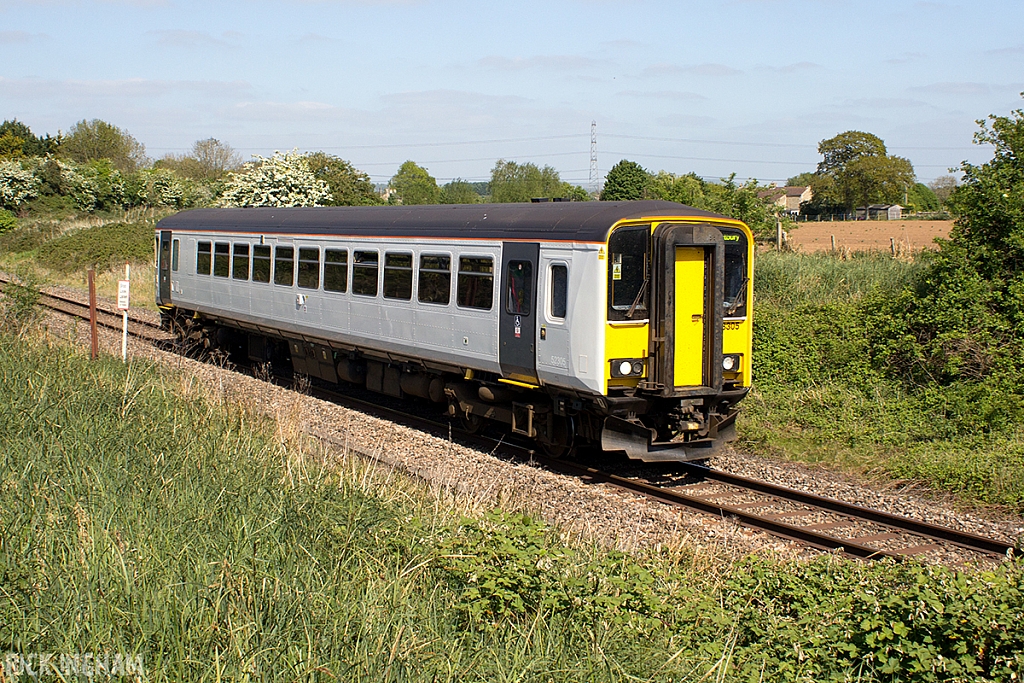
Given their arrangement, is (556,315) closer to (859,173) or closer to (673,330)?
(673,330)

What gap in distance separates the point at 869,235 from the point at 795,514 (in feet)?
66.0

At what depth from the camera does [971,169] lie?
1405 cm

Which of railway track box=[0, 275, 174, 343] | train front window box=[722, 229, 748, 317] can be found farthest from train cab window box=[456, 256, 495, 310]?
railway track box=[0, 275, 174, 343]

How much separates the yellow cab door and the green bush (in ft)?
88.2

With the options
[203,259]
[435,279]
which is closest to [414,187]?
[203,259]

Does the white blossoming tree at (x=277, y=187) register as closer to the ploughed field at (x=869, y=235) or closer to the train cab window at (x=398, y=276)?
the ploughed field at (x=869, y=235)

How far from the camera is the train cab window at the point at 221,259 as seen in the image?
1700cm

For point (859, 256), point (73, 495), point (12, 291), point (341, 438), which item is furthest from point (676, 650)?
point (859, 256)

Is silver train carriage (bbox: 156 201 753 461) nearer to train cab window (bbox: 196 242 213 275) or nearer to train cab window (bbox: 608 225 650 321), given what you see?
train cab window (bbox: 608 225 650 321)

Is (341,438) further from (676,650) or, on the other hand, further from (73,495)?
(676,650)

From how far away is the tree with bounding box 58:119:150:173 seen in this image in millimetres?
71688

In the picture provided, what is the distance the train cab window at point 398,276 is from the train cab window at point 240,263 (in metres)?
4.51

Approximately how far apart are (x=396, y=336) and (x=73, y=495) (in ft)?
22.6

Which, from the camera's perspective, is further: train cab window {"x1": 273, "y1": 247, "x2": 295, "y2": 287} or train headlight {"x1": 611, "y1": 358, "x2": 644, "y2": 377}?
train cab window {"x1": 273, "y1": 247, "x2": 295, "y2": 287}
